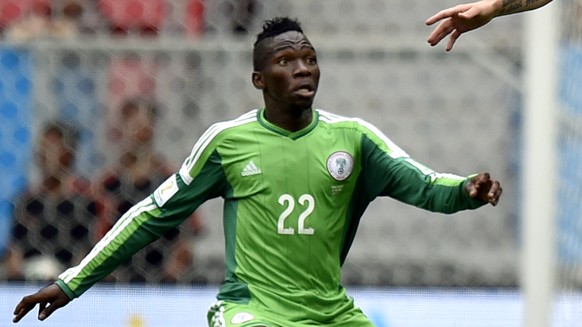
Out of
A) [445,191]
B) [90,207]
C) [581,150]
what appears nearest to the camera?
[445,191]

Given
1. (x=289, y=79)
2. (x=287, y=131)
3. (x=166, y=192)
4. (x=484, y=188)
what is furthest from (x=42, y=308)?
(x=484, y=188)

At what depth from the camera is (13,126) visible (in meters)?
7.41

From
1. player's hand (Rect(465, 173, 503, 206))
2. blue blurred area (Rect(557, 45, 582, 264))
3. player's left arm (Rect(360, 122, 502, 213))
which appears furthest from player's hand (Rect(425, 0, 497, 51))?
blue blurred area (Rect(557, 45, 582, 264))

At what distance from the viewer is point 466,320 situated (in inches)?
278

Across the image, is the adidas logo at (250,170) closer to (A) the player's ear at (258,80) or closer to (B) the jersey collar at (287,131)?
(B) the jersey collar at (287,131)

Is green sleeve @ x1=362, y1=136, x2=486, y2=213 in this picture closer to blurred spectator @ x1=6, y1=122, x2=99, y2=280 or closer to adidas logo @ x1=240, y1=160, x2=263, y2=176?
adidas logo @ x1=240, y1=160, x2=263, y2=176

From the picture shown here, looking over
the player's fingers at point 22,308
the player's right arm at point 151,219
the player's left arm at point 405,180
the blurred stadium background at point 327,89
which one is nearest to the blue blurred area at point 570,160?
the blurred stadium background at point 327,89

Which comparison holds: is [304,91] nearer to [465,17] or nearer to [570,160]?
[465,17]

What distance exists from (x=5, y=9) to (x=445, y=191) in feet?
11.0

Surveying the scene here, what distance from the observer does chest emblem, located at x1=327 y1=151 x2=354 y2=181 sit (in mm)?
5262

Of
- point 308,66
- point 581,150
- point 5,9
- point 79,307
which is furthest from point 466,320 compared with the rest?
point 5,9

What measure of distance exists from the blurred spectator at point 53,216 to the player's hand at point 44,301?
Answer: 1978 mm

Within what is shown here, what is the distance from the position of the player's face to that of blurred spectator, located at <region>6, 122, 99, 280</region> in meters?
2.32

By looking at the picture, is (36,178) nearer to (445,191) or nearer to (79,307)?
(79,307)
